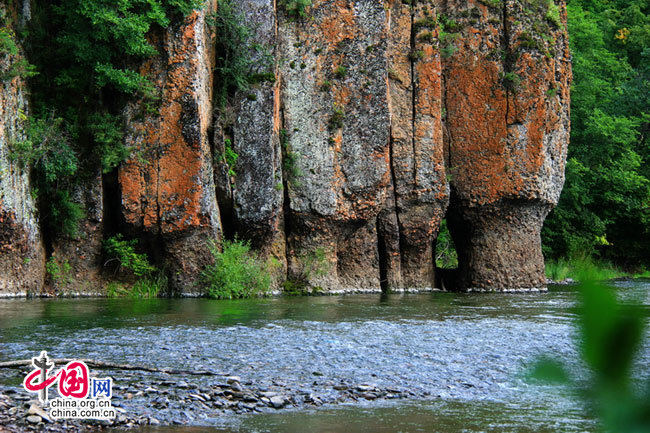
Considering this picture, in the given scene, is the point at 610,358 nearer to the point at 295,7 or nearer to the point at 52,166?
the point at 52,166

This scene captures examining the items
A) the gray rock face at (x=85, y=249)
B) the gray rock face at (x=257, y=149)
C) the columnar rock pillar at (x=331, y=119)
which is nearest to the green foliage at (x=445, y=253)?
the columnar rock pillar at (x=331, y=119)

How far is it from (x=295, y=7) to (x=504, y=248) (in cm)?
947

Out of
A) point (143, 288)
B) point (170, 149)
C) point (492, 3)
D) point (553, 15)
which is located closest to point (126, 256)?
point (143, 288)

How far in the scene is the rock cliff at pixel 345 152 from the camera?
685 inches

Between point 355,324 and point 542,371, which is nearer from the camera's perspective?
point 542,371

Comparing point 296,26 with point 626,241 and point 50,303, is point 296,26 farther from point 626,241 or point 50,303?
point 626,241

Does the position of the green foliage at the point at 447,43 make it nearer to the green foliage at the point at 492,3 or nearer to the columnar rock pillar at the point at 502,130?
the columnar rock pillar at the point at 502,130

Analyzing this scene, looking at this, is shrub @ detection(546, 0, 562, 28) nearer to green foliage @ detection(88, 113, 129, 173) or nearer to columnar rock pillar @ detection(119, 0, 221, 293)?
columnar rock pillar @ detection(119, 0, 221, 293)

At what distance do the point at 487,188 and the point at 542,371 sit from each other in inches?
829

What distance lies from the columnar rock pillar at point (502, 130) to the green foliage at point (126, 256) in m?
9.69

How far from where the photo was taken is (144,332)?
9703 mm

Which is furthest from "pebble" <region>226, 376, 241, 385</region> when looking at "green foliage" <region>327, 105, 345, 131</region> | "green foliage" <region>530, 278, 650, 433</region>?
"green foliage" <region>327, 105, 345, 131</region>

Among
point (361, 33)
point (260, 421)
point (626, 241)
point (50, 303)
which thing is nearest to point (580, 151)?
point (626, 241)

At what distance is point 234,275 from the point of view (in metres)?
17.3
